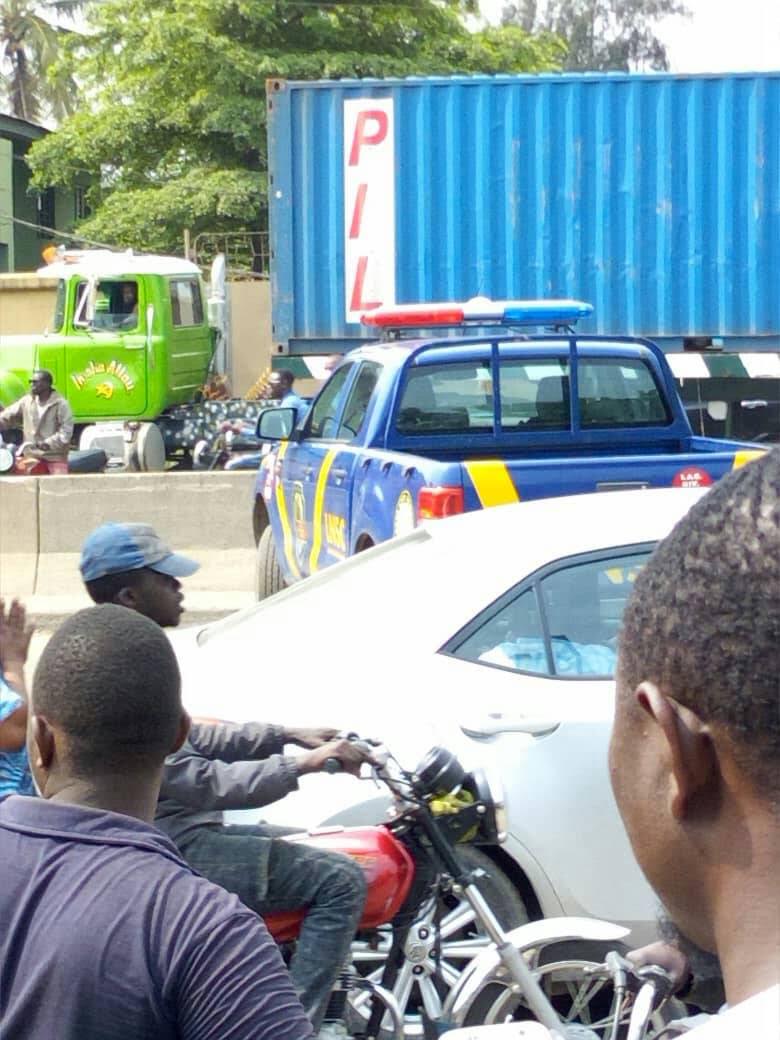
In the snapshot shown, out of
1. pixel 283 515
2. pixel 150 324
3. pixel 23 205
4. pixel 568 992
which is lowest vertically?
pixel 568 992

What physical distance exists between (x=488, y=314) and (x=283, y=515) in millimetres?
1745

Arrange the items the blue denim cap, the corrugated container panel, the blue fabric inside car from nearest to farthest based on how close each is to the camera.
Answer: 1. the blue denim cap
2. the blue fabric inside car
3. the corrugated container panel

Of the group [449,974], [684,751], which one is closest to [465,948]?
[449,974]

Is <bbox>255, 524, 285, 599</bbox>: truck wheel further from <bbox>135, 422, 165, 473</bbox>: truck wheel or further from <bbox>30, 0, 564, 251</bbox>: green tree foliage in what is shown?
<bbox>30, 0, 564, 251</bbox>: green tree foliage

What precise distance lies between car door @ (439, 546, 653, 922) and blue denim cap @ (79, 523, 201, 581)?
0.91 meters

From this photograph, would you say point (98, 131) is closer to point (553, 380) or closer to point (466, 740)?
point (553, 380)

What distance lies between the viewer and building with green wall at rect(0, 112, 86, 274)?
3778 centimetres

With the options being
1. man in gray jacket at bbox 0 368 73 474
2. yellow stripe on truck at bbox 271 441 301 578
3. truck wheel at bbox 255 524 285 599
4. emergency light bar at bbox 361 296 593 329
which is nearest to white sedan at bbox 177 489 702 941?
emergency light bar at bbox 361 296 593 329

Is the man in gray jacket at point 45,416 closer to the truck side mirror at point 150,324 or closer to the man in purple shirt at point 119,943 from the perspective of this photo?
the truck side mirror at point 150,324

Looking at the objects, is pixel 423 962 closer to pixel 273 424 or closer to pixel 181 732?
pixel 181 732

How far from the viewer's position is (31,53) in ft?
154

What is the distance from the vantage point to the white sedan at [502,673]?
4.43 metres

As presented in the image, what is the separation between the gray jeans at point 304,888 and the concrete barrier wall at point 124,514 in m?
9.57

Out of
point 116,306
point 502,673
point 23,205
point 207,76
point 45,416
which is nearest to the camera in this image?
point 502,673
